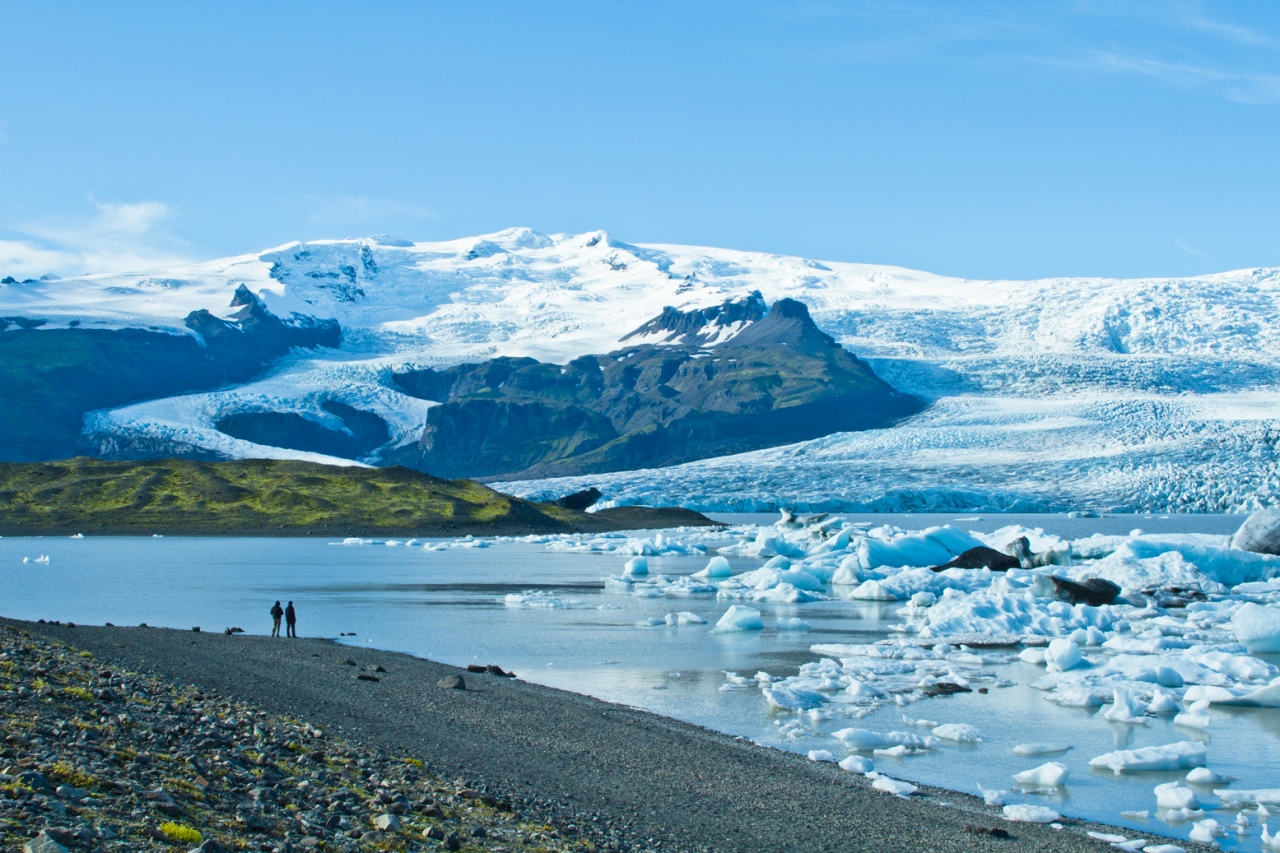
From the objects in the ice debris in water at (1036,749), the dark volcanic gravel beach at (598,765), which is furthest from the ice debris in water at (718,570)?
the ice debris in water at (1036,749)

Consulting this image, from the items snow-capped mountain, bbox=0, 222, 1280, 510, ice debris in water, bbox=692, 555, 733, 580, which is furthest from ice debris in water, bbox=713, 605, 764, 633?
snow-capped mountain, bbox=0, 222, 1280, 510

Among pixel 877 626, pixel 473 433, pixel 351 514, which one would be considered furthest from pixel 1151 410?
pixel 473 433

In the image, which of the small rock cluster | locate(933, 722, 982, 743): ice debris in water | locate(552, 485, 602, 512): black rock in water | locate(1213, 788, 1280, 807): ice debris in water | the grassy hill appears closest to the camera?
→ the small rock cluster

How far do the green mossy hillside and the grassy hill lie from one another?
0.07m

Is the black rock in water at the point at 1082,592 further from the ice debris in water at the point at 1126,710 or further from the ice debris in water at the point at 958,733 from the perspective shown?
the ice debris in water at the point at 958,733

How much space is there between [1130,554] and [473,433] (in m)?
164

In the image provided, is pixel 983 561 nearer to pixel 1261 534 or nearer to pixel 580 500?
pixel 1261 534

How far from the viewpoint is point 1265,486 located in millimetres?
70562

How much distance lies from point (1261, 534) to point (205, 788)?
3492 cm

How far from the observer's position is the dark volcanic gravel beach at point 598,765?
923 centimetres

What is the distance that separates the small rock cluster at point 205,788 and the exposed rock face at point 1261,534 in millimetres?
32089

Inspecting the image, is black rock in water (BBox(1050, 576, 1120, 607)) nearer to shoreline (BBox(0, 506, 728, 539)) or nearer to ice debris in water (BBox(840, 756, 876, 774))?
ice debris in water (BBox(840, 756, 876, 774))

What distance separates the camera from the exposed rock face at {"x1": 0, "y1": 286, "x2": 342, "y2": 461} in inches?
6289

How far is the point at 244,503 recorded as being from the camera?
72688mm
